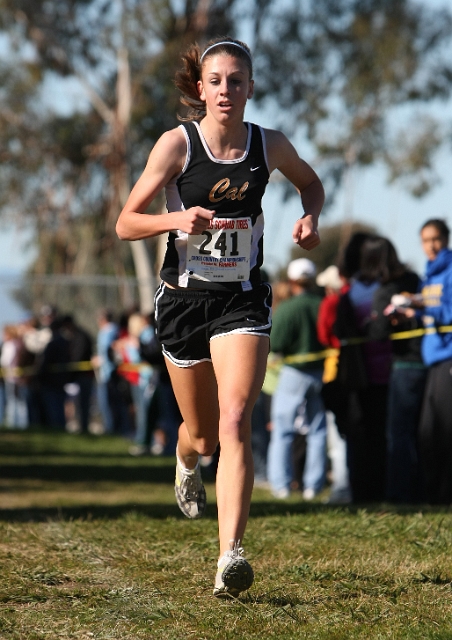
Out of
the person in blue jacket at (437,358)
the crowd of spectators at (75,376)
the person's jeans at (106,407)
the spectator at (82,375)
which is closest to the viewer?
the person in blue jacket at (437,358)

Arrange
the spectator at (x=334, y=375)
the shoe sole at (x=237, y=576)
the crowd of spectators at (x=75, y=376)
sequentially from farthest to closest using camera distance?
the crowd of spectators at (x=75, y=376) < the spectator at (x=334, y=375) < the shoe sole at (x=237, y=576)

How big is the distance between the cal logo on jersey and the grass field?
1.60m

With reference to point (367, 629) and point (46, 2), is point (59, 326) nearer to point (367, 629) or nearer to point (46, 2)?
point (46, 2)

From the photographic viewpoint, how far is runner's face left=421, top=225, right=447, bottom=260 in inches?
304

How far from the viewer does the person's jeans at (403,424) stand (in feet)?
25.6

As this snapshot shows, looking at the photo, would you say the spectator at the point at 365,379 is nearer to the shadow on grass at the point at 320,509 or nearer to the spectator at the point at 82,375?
the shadow on grass at the point at 320,509

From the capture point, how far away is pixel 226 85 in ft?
14.5

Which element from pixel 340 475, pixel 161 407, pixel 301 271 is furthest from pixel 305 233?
pixel 161 407

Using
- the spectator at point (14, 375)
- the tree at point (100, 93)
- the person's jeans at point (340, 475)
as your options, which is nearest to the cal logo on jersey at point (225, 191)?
the person's jeans at point (340, 475)

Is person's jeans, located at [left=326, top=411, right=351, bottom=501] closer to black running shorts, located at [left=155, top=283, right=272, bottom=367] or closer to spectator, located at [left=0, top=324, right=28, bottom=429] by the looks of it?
black running shorts, located at [left=155, top=283, right=272, bottom=367]

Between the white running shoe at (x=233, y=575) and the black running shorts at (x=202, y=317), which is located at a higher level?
the black running shorts at (x=202, y=317)

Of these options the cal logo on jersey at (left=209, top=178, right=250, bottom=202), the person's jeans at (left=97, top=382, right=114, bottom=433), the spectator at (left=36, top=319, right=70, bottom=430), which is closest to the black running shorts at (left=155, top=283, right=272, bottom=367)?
the cal logo on jersey at (left=209, top=178, right=250, bottom=202)

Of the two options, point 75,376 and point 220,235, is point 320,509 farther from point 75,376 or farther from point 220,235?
point 75,376

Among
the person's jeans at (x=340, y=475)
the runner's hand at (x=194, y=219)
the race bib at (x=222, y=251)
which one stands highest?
the runner's hand at (x=194, y=219)
